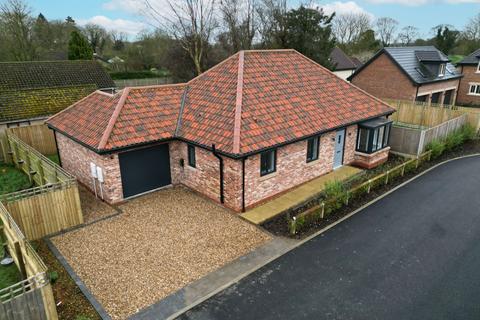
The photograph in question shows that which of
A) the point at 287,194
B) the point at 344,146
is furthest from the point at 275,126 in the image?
the point at 344,146

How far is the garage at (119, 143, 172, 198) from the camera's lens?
13.8 meters

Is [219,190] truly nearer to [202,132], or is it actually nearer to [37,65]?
[202,132]

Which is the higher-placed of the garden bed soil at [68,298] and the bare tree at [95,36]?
the bare tree at [95,36]

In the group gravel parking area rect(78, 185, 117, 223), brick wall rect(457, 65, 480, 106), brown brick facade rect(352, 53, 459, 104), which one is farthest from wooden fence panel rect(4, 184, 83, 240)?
brick wall rect(457, 65, 480, 106)

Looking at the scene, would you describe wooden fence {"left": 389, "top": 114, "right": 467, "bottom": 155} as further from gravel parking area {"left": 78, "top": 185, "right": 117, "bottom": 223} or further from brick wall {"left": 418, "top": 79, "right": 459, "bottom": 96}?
gravel parking area {"left": 78, "top": 185, "right": 117, "bottom": 223}

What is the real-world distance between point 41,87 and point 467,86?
135 ft

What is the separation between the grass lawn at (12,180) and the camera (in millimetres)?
15484

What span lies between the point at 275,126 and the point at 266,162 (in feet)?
5.19

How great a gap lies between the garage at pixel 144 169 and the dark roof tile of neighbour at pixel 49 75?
1505 centimetres

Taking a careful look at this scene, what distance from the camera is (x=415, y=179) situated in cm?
1645

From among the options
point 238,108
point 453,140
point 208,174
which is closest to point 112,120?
point 208,174

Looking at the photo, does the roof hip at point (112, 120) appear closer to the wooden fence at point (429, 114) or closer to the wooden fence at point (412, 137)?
the wooden fence at point (412, 137)

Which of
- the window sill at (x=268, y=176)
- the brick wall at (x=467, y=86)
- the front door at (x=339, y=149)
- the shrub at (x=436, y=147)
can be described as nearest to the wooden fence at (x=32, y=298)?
the window sill at (x=268, y=176)

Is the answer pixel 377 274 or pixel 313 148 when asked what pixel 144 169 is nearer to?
pixel 313 148
